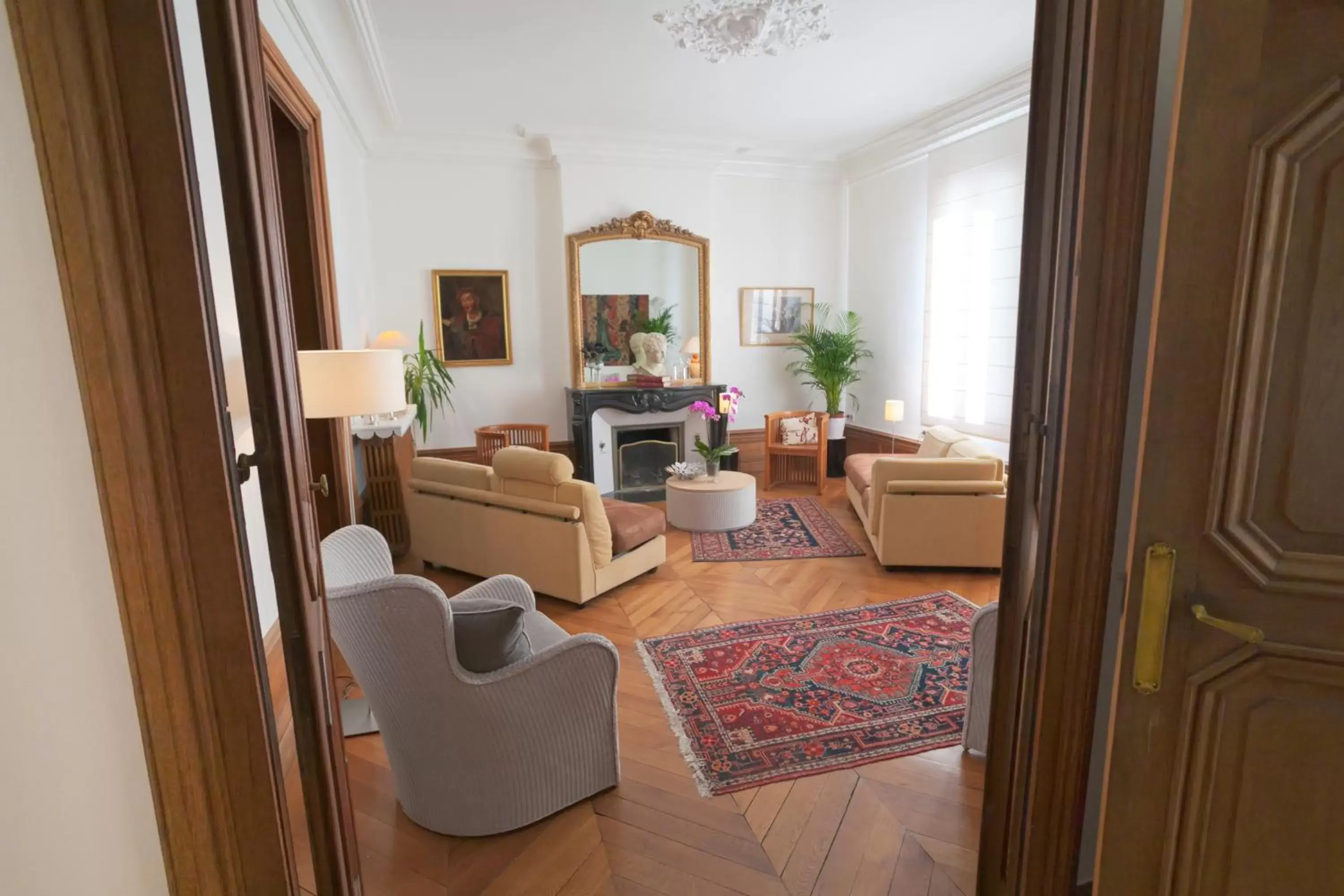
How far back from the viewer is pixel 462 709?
1.80 m

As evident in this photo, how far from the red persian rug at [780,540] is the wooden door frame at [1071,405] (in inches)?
112

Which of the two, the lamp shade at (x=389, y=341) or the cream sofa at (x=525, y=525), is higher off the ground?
the lamp shade at (x=389, y=341)

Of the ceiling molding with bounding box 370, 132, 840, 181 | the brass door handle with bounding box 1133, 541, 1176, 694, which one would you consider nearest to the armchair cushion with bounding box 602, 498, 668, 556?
the brass door handle with bounding box 1133, 541, 1176, 694

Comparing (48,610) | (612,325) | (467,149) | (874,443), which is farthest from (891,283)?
(48,610)

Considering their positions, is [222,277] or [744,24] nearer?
[222,277]

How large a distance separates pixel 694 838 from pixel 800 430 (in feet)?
14.9

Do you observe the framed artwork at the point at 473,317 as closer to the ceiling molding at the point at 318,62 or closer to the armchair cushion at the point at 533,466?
the ceiling molding at the point at 318,62

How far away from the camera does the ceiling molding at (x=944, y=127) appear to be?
444 cm

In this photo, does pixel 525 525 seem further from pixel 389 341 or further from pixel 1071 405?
pixel 1071 405

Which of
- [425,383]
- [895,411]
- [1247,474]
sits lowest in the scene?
[895,411]

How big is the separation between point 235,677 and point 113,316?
546 millimetres

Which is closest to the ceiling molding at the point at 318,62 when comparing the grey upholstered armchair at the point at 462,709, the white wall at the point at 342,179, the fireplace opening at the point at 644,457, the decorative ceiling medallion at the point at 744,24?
the white wall at the point at 342,179

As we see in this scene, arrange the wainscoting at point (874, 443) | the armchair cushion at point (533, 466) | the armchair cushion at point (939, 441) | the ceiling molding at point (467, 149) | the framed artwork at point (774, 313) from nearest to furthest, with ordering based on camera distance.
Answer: the armchair cushion at point (533, 466) < the armchair cushion at point (939, 441) < the ceiling molding at point (467, 149) < the wainscoting at point (874, 443) < the framed artwork at point (774, 313)

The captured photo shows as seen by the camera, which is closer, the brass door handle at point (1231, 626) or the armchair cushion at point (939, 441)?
the brass door handle at point (1231, 626)
